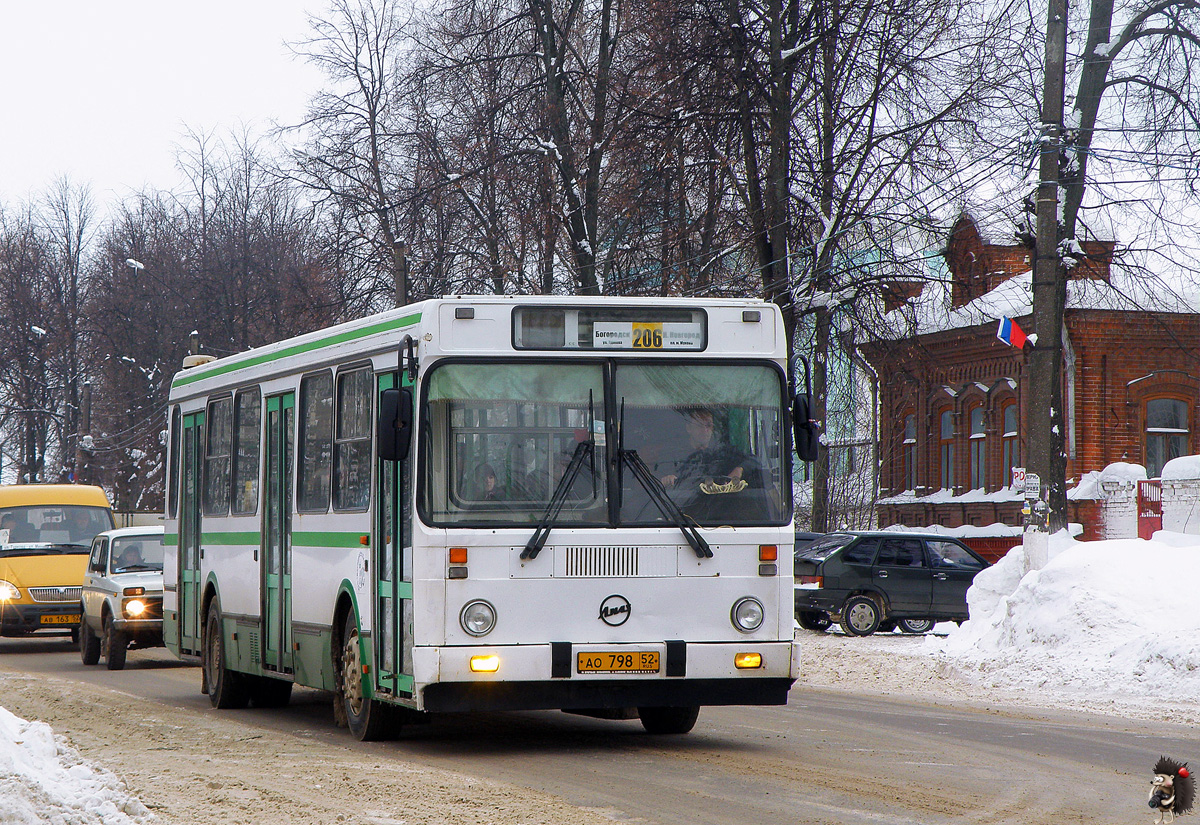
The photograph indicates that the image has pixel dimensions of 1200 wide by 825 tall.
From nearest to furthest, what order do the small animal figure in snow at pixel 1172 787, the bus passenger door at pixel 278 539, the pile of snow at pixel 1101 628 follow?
the small animal figure in snow at pixel 1172 787 < the bus passenger door at pixel 278 539 < the pile of snow at pixel 1101 628

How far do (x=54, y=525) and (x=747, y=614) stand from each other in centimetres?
1761

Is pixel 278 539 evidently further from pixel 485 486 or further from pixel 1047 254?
pixel 1047 254

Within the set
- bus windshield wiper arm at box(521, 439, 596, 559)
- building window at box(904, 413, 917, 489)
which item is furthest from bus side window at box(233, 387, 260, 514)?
building window at box(904, 413, 917, 489)

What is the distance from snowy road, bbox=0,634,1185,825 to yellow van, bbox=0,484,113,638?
883cm

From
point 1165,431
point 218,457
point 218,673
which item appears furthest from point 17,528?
point 1165,431

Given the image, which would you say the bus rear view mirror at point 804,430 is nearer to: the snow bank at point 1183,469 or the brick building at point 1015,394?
the brick building at point 1015,394

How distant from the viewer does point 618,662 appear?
10.2 metres

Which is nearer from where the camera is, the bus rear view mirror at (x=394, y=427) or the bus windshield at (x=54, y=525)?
the bus rear view mirror at (x=394, y=427)

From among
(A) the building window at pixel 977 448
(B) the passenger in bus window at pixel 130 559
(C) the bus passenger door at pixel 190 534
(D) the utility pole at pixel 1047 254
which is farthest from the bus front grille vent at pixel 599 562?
(A) the building window at pixel 977 448

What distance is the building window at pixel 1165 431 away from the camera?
3875 centimetres

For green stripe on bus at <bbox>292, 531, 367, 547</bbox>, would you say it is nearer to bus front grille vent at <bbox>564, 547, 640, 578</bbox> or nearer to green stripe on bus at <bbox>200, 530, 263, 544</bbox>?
green stripe on bus at <bbox>200, 530, 263, 544</bbox>

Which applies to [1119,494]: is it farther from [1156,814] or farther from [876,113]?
[1156,814]

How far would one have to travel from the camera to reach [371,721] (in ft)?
36.8

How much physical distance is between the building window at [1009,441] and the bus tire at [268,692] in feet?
91.8
